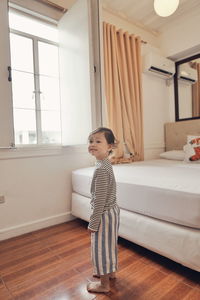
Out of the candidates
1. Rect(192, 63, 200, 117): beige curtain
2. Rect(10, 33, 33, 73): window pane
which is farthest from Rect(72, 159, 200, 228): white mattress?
Rect(192, 63, 200, 117): beige curtain

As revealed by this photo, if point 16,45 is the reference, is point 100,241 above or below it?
below

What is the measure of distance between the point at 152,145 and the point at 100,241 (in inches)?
91.2

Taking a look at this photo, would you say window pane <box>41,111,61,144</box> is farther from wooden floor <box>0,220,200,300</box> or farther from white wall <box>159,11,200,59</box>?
white wall <box>159,11,200,59</box>

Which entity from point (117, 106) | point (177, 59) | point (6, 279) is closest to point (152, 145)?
point (117, 106)

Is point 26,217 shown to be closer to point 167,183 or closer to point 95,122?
point 95,122

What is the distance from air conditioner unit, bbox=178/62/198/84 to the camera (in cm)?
312

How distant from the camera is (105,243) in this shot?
3.58 ft

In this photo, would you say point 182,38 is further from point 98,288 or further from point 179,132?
point 98,288

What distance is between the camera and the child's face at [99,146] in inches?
44.5

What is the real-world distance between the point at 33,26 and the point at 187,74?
234 cm

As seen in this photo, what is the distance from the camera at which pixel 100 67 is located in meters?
1.96

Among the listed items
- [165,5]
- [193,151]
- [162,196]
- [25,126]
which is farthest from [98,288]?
[165,5]

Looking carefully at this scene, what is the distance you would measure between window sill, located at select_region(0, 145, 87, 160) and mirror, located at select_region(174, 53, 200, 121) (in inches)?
74.7

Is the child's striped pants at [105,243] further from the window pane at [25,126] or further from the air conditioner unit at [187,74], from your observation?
the air conditioner unit at [187,74]
